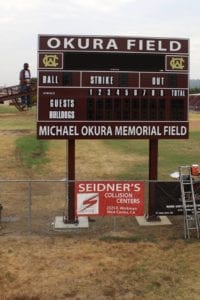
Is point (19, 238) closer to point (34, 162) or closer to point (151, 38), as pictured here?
point (151, 38)

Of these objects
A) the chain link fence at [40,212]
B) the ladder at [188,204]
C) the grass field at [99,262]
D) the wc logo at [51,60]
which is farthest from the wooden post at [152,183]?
the wc logo at [51,60]

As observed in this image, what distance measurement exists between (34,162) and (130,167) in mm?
5166

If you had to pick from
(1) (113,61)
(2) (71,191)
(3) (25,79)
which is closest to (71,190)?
(2) (71,191)

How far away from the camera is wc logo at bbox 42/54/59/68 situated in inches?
589

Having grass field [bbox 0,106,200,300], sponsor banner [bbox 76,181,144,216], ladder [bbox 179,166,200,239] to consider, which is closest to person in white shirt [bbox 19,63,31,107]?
grass field [bbox 0,106,200,300]

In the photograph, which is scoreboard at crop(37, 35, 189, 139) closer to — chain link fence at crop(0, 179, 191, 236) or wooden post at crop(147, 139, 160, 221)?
wooden post at crop(147, 139, 160, 221)

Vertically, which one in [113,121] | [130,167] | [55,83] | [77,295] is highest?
[55,83]

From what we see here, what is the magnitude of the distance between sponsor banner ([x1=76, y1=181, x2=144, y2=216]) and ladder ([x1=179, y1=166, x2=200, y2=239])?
120cm

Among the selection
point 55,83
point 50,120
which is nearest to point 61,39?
point 55,83

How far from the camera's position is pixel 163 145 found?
3669cm

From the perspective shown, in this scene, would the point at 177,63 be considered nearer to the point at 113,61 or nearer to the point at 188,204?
the point at 113,61

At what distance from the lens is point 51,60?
49.2 ft

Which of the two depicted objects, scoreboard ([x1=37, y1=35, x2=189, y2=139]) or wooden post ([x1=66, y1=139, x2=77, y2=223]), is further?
wooden post ([x1=66, y1=139, x2=77, y2=223])

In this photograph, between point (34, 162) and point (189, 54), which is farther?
point (34, 162)
